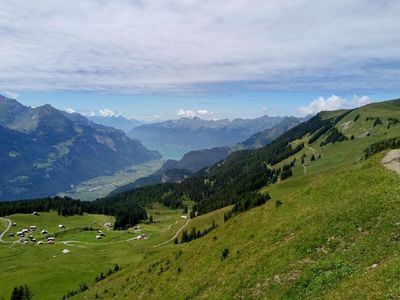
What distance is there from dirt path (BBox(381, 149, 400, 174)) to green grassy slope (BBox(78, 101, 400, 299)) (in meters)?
1.19

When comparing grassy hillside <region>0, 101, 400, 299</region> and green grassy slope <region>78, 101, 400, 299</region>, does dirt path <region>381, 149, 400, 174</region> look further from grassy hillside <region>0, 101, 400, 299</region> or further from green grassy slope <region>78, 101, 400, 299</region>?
green grassy slope <region>78, 101, 400, 299</region>

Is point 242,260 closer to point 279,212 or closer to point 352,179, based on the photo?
point 279,212

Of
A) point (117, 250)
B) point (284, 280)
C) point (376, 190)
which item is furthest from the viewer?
point (117, 250)

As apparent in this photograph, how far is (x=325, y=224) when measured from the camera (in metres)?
40.2

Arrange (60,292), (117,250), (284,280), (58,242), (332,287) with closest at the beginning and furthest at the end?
(332,287) → (284,280) → (60,292) → (117,250) → (58,242)

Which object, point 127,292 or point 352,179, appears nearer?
point 352,179

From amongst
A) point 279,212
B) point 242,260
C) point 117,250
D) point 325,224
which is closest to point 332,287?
point 325,224

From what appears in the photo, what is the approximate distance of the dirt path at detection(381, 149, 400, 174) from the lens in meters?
50.5

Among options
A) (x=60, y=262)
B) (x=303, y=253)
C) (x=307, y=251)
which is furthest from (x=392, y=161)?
(x=60, y=262)

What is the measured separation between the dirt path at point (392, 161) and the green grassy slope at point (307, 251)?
1.19 meters

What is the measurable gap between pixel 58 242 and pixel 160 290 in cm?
15810

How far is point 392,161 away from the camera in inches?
2111

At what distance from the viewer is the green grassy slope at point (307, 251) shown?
3077cm

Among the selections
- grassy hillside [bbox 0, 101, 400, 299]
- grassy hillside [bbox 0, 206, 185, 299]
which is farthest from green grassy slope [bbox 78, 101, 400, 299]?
grassy hillside [bbox 0, 206, 185, 299]
